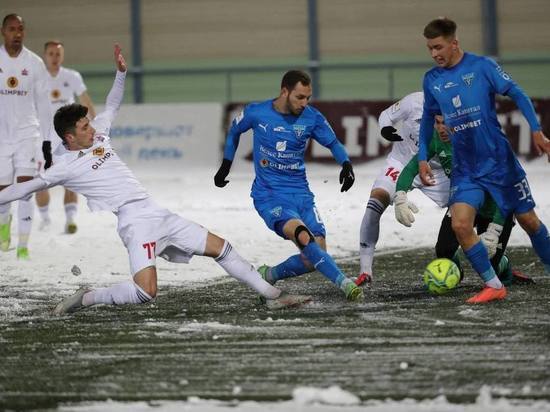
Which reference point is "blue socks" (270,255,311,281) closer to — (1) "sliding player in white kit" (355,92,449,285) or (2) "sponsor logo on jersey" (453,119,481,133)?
(1) "sliding player in white kit" (355,92,449,285)

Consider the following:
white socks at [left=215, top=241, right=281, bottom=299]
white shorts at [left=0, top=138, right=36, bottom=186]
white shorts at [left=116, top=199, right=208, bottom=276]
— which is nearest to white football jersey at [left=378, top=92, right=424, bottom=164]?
white socks at [left=215, top=241, right=281, bottom=299]

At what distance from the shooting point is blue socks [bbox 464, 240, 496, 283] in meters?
8.69

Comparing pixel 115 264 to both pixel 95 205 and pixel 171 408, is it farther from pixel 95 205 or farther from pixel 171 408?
pixel 171 408

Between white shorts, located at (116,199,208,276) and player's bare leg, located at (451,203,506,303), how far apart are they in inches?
68.9

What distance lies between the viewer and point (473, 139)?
8727 mm

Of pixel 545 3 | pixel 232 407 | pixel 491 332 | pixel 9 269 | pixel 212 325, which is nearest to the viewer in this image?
pixel 232 407

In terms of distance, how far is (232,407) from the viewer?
573 cm

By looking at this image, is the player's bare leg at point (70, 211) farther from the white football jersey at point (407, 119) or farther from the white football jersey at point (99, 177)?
the white football jersey at point (99, 177)

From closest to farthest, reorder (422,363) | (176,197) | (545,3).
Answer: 1. (422,363)
2. (176,197)
3. (545,3)

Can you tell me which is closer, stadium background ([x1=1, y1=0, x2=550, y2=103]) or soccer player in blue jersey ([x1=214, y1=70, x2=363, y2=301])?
soccer player in blue jersey ([x1=214, y1=70, x2=363, y2=301])

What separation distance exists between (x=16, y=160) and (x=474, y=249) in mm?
5999

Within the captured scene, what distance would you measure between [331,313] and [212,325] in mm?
873

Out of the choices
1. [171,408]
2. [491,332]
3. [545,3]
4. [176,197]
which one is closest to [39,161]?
[176,197]

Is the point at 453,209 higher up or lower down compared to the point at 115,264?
higher up
